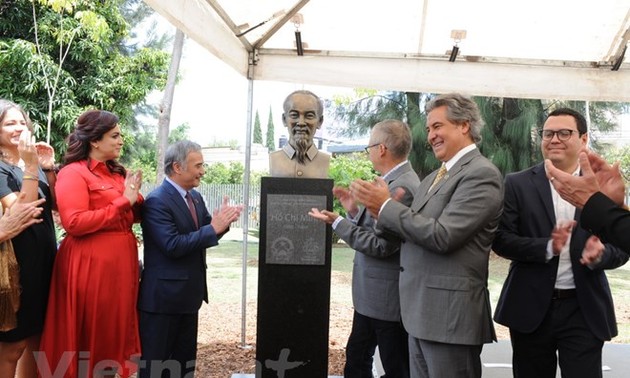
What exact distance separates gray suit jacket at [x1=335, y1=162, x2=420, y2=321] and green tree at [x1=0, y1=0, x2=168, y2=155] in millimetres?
8716

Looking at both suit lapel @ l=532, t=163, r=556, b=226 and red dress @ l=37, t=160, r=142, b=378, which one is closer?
suit lapel @ l=532, t=163, r=556, b=226

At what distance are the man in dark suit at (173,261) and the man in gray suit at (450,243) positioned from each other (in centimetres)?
106

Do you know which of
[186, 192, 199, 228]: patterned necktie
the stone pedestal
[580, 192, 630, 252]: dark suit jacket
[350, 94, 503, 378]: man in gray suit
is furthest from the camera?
the stone pedestal

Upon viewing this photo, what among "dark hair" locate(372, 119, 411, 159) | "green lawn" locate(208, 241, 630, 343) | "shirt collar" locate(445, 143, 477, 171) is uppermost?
"dark hair" locate(372, 119, 411, 159)

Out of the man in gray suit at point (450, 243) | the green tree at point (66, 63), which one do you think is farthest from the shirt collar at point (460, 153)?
the green tree at point (66, 63)

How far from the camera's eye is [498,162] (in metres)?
11.4

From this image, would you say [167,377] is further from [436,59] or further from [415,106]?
[415,106]

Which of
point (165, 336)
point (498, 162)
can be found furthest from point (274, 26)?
point (498, 162)

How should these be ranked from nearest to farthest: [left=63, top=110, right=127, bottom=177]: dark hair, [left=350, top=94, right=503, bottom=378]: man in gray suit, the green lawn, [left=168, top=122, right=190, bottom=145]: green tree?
[left=350, top=94, right=503, bottom=378]: man in gray suit
[left=63, top=110, right=127, bottom=177]: dark hair
the green lawn
[left=168, top=122, right=190, bottom=145]: green tree

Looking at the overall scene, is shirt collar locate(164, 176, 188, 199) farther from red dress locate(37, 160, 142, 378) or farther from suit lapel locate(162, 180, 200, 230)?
red dress locate(37, 160, 142, 378)

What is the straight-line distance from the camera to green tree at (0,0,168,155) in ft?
35.0

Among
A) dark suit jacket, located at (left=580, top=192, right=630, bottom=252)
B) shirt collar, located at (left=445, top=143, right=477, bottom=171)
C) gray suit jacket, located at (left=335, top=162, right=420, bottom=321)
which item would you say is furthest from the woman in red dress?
dark suit jacket, located at (left=580, top=192, right=630, bottom=252)

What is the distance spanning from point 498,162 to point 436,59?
726 centimetres

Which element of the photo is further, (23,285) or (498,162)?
(498,162)
